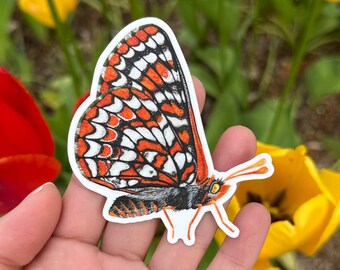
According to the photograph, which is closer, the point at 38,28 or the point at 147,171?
the point at 147,171

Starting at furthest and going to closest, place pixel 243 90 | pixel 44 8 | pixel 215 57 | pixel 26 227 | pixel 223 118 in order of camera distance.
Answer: pixel 215 57 < pixel 243 90 < pixel 223 118 < pixel 44 8 < pixel 26 227

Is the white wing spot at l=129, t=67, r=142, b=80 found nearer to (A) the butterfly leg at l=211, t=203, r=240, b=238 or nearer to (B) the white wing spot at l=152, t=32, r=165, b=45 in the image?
(B) the white wing spot at l=152, t=32, r=165, b=45

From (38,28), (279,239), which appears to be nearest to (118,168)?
(279,239)

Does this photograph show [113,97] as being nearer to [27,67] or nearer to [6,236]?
[6,236]

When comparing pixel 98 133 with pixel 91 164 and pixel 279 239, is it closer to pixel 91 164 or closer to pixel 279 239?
pixel 91 164

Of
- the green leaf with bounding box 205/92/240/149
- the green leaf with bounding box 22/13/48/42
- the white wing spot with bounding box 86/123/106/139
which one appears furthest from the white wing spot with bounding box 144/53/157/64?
the green leaf with bounding box 22/13/48/42

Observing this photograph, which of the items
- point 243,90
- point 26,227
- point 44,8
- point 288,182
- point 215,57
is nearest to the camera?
point 26,227
